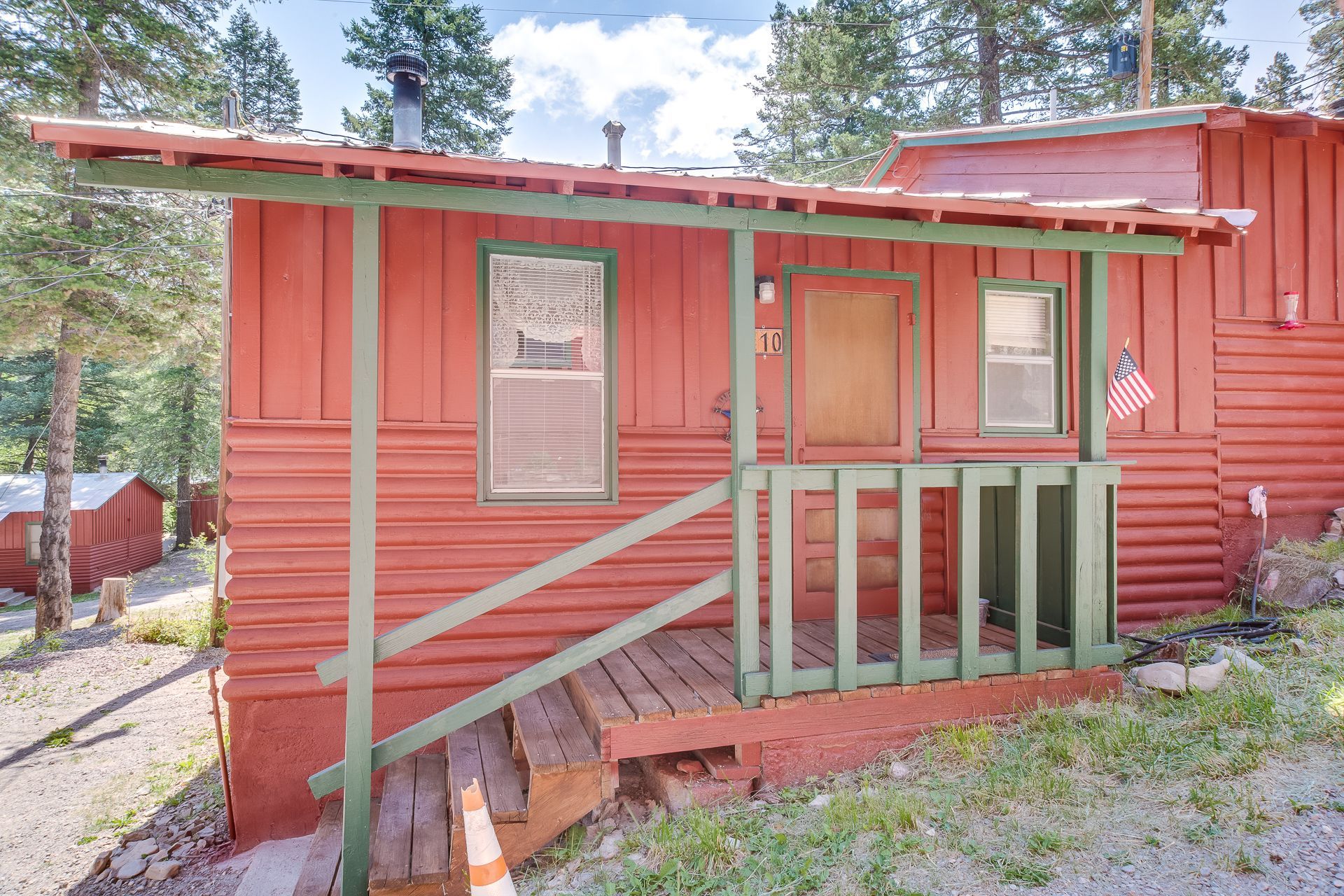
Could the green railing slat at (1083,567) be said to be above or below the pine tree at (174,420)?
below

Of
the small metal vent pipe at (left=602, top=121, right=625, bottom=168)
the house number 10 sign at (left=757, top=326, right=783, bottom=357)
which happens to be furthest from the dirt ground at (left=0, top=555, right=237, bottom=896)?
the small metal vent pipe at (left=602, top=121, right=625, bottom=168)

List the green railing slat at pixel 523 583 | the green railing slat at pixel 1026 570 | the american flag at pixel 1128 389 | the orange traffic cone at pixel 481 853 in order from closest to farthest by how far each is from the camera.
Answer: the orange traffic cone at pixel 481 853, the green railing slat at pixel 523 583, the green railing slat at pixel 1026 570, the american flag at pixel 1128 389

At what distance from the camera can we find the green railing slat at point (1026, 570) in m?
3.72

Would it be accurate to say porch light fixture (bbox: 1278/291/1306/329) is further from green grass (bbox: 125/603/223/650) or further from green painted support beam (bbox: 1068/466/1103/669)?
green grass (bbox: 125/603/223/650)

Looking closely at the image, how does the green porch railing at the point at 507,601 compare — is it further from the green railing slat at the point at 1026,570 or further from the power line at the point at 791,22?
the power line at the point at 791,22

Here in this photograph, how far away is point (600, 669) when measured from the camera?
153 inches

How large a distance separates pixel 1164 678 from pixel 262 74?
971 inches

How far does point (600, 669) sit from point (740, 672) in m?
0.88

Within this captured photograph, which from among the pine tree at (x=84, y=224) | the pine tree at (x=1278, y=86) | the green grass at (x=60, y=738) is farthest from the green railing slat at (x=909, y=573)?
the pine tree at (x=1278, y=86)

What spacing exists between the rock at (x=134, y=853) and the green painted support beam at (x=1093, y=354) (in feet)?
19.0

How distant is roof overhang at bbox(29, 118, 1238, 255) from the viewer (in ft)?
9.03

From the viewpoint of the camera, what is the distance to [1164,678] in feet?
12.9

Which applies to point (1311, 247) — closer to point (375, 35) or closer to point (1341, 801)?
point (1341, 801)

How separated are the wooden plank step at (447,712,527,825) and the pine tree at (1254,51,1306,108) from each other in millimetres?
19059
